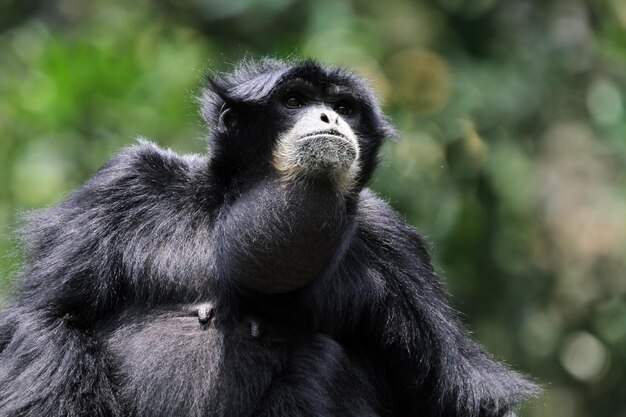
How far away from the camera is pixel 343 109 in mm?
5914

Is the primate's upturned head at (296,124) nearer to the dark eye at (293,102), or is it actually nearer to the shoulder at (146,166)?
the dark eye at (293,102)

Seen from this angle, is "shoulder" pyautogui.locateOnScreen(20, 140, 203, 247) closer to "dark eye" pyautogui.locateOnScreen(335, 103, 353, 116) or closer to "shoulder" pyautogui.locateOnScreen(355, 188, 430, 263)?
"dark eye" pyautogui.locateOnScreen(335, 103, 353, 116)

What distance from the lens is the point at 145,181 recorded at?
5.90 m

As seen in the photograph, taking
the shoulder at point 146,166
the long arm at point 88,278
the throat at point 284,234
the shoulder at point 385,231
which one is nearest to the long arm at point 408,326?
the shoulder at point 385,231

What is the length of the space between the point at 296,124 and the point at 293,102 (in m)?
0.16

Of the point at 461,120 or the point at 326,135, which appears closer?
the point at 326,135

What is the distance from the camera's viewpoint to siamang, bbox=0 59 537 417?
550cm

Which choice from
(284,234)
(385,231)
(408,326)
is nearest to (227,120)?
(284,234)

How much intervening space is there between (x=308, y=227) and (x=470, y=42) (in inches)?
233

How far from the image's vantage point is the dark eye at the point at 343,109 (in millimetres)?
5887

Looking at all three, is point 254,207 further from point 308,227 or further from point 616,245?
point 616,245

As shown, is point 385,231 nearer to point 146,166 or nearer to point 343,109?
point 343,109

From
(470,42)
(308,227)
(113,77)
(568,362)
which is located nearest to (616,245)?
(568,362)

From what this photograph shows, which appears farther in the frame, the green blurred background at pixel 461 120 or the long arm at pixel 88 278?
the green blurred background at pixel 461 120
